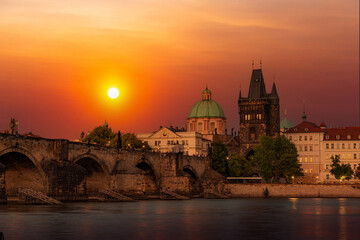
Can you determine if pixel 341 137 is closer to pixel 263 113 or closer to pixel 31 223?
pixel 263 113

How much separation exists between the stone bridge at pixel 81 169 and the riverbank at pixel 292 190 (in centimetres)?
1001

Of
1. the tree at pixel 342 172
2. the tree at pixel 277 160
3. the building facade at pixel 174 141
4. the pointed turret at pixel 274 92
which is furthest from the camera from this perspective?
the pointed turret at pixel 274 92

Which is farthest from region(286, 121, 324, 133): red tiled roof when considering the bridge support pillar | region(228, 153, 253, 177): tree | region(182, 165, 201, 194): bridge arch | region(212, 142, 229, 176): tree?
the bridge support pillar

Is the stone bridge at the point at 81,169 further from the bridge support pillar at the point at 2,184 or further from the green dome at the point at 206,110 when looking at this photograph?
the green dome at the point at 206,110

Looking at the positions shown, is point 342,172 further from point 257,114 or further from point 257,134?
point 257,114

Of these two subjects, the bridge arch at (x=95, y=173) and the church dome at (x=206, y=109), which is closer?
the bridge arch at (x=95, y=173)

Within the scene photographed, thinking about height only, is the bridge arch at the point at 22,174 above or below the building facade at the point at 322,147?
below

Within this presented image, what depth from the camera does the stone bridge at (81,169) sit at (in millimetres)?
61281

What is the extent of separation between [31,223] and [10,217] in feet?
13.3

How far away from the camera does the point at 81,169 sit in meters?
64.9

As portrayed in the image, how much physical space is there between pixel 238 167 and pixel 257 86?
52.7 metres

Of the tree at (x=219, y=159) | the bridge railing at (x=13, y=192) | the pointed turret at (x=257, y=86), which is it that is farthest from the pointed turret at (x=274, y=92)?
the bridge railing at (x=13, y=192)

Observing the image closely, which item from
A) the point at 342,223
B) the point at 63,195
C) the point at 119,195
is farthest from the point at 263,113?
the point at 342,223

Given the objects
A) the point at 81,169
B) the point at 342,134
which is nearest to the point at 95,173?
the point at 81,169
